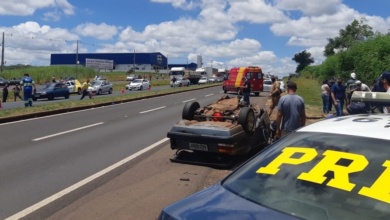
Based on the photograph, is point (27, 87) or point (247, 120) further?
point (27, 87)

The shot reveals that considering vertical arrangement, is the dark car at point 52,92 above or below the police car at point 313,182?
below

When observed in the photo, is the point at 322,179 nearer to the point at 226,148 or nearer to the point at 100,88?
the point at 226,148

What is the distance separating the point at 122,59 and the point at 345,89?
126 m

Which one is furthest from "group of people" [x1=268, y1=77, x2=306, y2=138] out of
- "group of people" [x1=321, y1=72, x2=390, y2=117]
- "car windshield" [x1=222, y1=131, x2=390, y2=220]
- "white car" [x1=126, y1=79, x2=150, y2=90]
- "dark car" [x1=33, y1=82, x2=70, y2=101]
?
"white car" [x1=126, y1=79, x2=150, y2=90]

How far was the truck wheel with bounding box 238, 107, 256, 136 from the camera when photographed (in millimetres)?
8633

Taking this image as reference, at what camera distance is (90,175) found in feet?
24.6

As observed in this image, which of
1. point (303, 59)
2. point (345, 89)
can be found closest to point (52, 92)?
point (345, 89)

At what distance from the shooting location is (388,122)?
10.3 feet

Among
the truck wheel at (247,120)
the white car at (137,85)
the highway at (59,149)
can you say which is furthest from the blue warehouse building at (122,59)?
the truck wheel at (247,120)

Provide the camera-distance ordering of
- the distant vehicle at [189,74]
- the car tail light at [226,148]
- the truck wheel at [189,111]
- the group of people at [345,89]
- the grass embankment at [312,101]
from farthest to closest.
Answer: the distant vehicle at [189,74]
the grass embankment at [312,101]
the truck wheel at [189,111]
the group of people at [345,89]
the car tail light at [226,148]

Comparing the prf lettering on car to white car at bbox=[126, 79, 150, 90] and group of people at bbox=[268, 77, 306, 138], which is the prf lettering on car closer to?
group of people at bbox=[268, 77, 306, 138]

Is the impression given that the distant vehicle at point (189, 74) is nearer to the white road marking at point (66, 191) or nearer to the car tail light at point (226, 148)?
the white road marking at point (66, 191)

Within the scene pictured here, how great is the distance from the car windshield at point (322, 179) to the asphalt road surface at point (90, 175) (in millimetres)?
2708

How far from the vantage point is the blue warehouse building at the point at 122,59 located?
134625 millimetres
